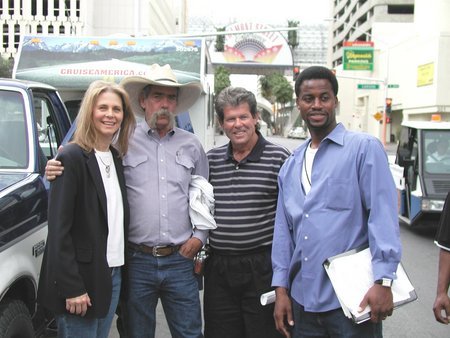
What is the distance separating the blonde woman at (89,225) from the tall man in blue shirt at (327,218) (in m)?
0.90

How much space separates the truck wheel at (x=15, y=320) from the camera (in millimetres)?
2707

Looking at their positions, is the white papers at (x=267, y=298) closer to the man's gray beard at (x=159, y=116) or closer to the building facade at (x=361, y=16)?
the man's gray beard at (x=159, y=116)

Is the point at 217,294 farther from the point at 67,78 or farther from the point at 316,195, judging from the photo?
the point at 67,78

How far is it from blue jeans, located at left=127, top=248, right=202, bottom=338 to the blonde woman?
0.21 meters

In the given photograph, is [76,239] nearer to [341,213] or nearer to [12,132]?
[341,213]

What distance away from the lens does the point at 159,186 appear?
10.0ft

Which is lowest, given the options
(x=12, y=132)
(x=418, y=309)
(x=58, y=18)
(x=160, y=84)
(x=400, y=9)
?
(x=418, y=309)

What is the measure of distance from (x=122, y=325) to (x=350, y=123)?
58211mm

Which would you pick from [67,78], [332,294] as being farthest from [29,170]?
[67,78]

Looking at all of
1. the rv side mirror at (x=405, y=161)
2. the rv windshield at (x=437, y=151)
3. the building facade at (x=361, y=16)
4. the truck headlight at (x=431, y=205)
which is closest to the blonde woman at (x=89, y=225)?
the truck headlight at (x=431, y=205)

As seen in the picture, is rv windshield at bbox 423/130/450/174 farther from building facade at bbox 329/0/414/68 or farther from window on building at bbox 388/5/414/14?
window on building at bbox 388/5/414/14

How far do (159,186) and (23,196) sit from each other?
823 millimetres

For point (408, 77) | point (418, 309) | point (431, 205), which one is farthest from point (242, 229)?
point (408, 77)

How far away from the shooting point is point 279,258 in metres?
2.82
